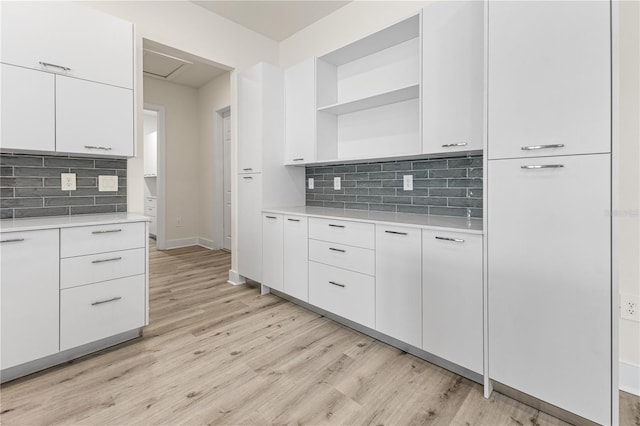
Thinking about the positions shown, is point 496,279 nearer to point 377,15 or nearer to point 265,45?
point 377,15

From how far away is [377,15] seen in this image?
2.74 meters

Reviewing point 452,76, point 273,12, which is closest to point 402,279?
point 452,76

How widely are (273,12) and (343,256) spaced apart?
260cm

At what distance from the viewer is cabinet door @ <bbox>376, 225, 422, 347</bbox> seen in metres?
1.90

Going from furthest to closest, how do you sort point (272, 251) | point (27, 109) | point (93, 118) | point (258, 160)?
1. point (258, 160)
2. point (272, 251)
3. point (93, 118)
4. point (27, 109)

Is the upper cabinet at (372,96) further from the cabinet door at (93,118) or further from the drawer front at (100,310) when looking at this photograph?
A: the drawer front at (100,310)

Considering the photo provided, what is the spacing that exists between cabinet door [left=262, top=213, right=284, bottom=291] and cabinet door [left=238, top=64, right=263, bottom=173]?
555mm

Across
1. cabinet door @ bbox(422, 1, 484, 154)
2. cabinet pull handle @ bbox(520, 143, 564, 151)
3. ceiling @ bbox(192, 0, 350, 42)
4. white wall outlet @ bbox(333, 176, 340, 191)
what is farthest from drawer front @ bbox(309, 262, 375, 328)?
ceiling @ bbox(192, 0, 350, 42)

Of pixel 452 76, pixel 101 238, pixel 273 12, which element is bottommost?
pixel 101 238

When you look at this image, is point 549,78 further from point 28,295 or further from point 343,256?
point 28,295

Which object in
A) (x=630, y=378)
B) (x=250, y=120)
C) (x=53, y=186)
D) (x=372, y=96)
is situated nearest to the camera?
(x=630, y=378)

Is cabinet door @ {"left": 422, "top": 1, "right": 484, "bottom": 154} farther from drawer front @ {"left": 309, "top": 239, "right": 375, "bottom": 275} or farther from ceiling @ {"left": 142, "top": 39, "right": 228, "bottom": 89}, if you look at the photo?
ceiling @ {"left": 142, "top": 39, "right": 228, "bottom": 89}

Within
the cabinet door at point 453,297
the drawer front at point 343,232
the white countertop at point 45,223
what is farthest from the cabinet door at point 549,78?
the white countertop at point 45,223

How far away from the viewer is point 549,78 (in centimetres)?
141
